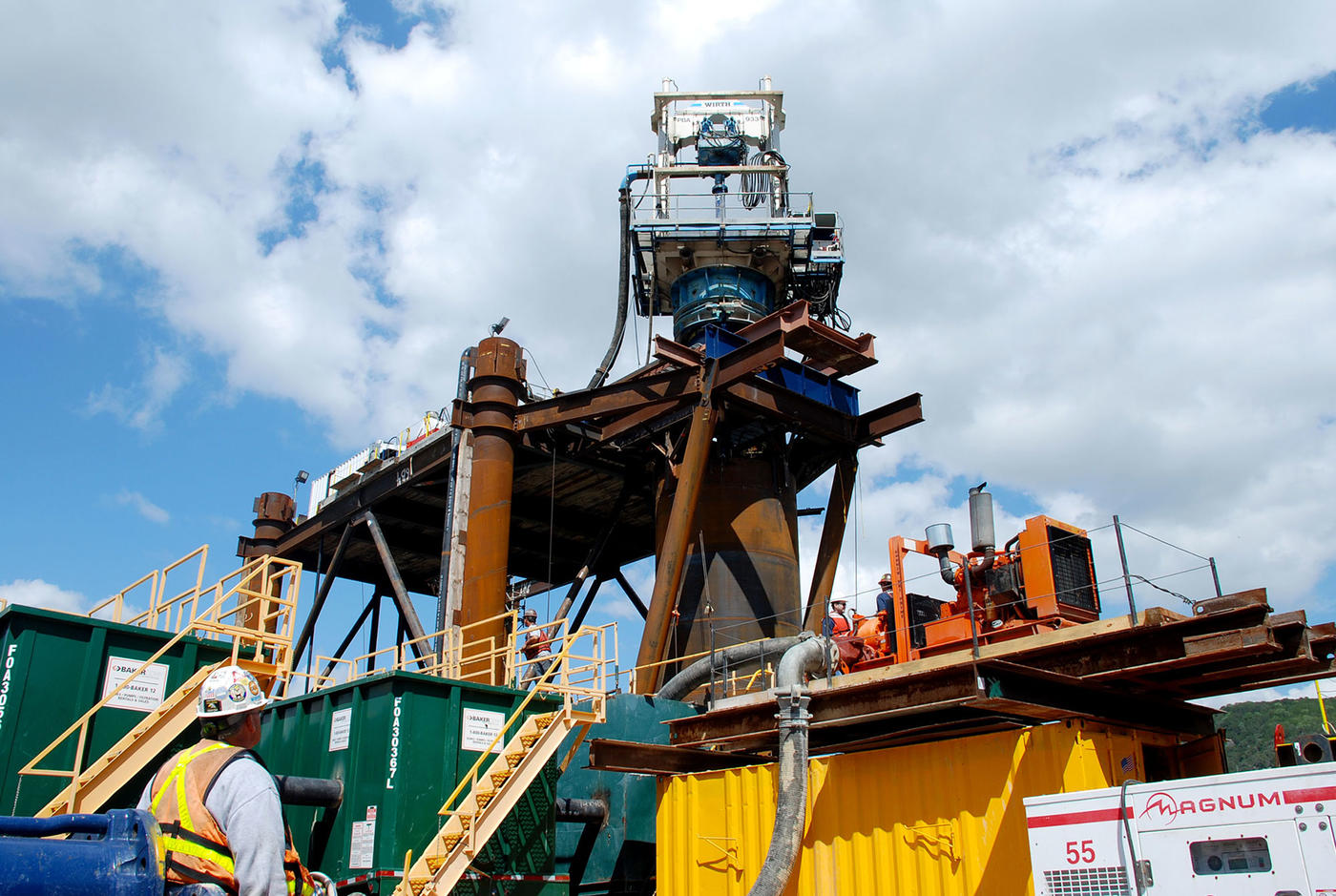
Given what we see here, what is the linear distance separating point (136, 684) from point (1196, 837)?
12.1 metres

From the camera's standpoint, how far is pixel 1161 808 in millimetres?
7633

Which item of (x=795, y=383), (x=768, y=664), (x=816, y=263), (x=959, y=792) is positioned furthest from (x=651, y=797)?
(x=816, y=263)

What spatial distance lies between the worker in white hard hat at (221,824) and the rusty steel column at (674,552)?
16785 millimetres

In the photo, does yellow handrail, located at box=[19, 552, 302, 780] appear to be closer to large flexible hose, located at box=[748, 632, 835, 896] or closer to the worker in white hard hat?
large flexible hose, located at box=[748, 632, 835, 896]

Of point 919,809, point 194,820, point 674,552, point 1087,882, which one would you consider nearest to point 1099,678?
point 919,809

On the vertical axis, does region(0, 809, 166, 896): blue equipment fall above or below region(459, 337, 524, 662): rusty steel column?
below

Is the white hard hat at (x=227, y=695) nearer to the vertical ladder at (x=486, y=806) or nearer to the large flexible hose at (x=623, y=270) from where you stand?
the vertical ladder at (x=486, y=806)

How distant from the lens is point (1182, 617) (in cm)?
1105

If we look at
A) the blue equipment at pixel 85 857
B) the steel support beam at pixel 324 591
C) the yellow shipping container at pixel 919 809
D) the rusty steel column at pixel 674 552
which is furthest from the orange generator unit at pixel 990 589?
the steel support beam at pixel 324 591

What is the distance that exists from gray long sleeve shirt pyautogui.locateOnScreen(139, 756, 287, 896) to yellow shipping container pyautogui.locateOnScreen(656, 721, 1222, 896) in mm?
7990

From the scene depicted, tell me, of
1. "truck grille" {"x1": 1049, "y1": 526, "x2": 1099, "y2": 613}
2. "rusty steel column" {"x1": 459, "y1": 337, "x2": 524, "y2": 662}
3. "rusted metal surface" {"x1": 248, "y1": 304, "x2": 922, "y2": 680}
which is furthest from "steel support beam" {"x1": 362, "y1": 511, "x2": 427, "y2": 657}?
"truck grille" {"x1": 1049, "y1": 526, "x2": 1099, "y2": 613}

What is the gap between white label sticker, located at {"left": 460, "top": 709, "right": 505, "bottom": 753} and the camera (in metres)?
13.8

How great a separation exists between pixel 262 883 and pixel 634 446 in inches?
912

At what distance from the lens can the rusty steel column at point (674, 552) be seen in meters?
21.6
